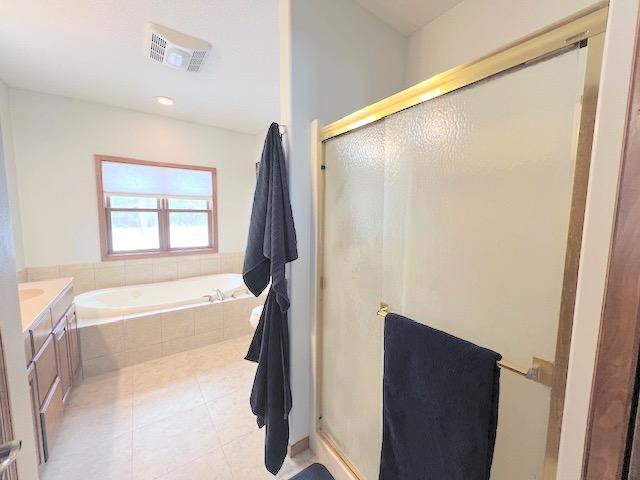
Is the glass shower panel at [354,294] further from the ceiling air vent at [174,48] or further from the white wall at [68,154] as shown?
the white wall at [68,154]

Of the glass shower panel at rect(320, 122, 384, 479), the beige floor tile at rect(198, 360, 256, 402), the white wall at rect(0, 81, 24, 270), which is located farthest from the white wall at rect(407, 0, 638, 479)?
the white wall at rect(0, 81, 24, 270)

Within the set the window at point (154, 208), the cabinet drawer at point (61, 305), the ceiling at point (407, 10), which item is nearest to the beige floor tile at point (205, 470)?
the cabinet drawer at point (61, 305)

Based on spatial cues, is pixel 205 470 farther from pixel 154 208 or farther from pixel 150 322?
pixel 154 208

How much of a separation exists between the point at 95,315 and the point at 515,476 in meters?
3.23

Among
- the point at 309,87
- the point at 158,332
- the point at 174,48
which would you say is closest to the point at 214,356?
the point at 158,332

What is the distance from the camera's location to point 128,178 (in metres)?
3.23

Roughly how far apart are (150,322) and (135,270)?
1.06 m

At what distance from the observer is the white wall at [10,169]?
2.42 m

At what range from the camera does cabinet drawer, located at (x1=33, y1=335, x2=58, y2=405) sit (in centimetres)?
142

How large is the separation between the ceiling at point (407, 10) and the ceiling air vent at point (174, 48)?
3.84 feet

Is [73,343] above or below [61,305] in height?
below

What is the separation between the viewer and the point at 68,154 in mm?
2844

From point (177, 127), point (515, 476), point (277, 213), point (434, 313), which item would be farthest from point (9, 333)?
point (177, 127)

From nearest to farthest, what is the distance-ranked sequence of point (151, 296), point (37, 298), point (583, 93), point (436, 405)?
point (583, 93) → point (436, 405) → point (37, 298) → point (151, 296)
